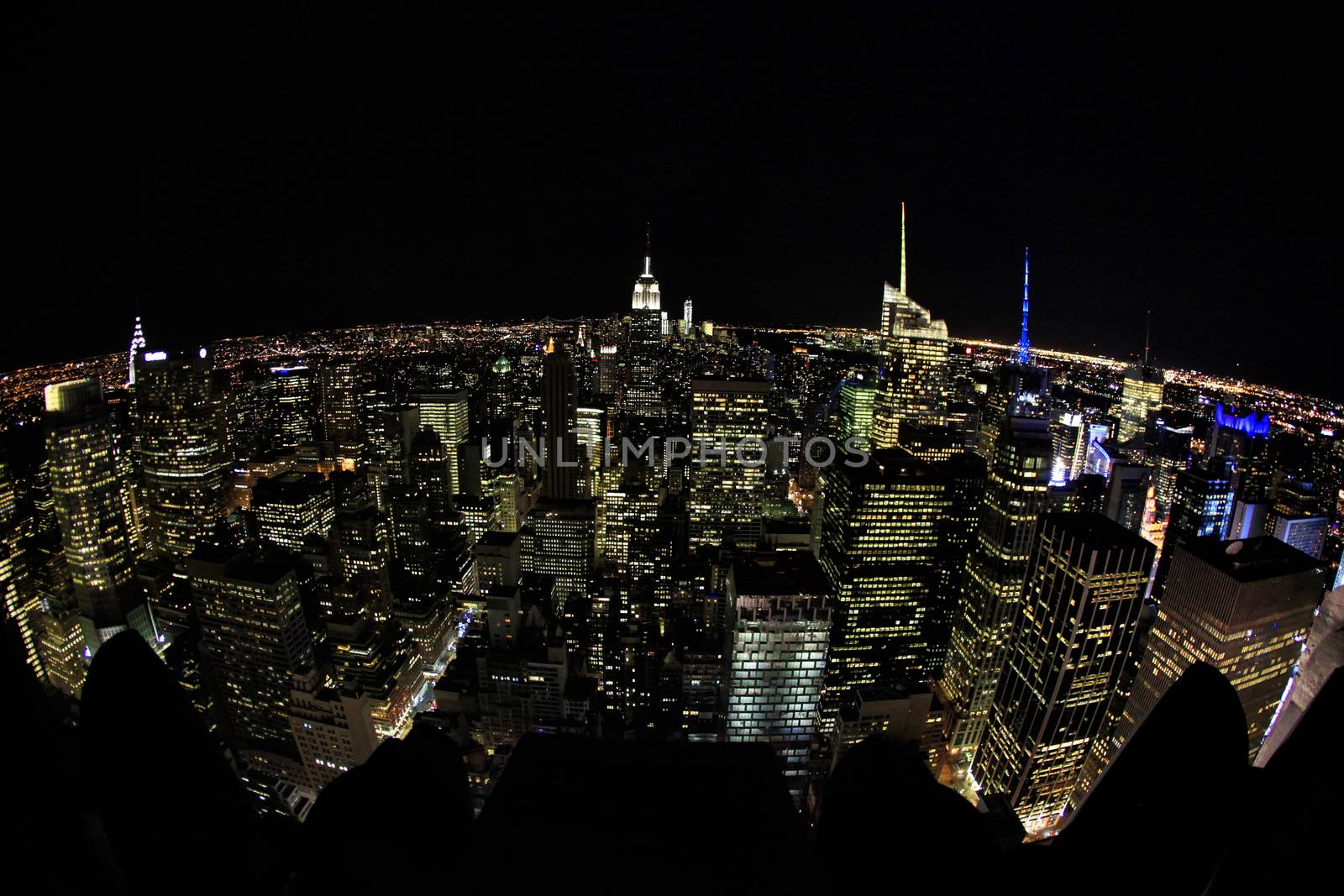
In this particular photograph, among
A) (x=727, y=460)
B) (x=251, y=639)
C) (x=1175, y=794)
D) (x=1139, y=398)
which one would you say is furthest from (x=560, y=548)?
(x=1139, y=398)

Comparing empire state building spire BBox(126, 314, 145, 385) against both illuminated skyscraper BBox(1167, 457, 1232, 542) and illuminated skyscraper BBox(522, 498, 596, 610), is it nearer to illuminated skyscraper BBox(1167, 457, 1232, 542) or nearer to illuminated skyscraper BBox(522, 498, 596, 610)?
illuminated skyscraper BBox(522, 498, 596, 610)

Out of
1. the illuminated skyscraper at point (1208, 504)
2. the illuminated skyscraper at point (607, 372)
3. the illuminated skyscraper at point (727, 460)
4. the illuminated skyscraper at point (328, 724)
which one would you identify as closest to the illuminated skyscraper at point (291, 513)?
the illuminated skyscraper at point (328, 724)

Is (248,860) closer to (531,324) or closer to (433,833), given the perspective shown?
(433,833)

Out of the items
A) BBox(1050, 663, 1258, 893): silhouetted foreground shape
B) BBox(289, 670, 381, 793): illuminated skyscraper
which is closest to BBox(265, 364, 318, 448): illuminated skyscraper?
BBox(289, 670, 381, 793): illuminated skyscraper

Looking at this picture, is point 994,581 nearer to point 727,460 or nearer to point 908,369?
point 727,460

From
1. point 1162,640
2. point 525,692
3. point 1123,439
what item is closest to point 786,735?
point 525,692

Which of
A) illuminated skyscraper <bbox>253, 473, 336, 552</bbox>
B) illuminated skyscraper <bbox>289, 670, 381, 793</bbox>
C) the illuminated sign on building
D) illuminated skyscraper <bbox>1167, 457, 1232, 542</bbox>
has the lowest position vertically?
illuminated skyscraper <bbox>289, 670, 381, 793</bbox>

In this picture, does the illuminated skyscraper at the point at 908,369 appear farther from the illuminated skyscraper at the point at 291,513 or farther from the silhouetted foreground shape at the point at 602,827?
the silhouetted foreground shape at the point at 602,827
